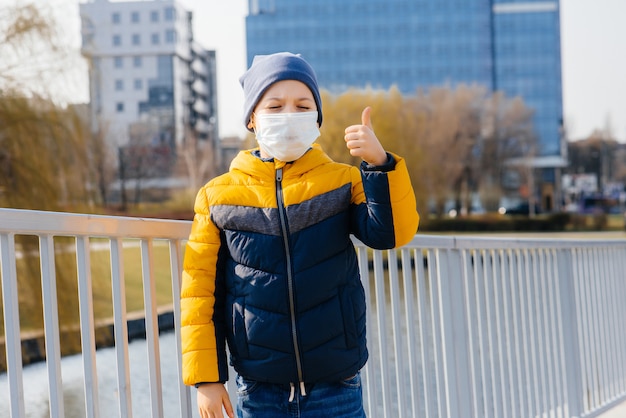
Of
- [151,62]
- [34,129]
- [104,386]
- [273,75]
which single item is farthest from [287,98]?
[151,62]

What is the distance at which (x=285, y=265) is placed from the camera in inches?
69.7

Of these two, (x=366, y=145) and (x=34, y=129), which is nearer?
(x=366, y=145)

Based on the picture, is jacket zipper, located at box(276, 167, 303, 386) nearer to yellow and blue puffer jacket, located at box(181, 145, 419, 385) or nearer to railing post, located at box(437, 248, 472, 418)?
yellow and blue puffer jacket, located at box(181, 145, 419, 385)

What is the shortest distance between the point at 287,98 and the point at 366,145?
0.86 feet

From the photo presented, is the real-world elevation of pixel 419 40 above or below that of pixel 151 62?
above

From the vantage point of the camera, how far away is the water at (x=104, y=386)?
7.61m

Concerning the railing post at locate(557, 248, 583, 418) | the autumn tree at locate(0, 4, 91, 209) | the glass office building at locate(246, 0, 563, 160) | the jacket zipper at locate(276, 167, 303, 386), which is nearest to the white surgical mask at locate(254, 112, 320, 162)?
the jacket zipper at locate(276, 167, 303, 386)

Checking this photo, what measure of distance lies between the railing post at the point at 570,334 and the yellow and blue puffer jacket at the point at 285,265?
256 centimetres

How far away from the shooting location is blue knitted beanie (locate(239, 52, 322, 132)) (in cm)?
186

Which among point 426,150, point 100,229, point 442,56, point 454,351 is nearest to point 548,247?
point 454,351

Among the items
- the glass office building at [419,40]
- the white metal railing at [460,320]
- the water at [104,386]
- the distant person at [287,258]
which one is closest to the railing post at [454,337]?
the white metal railing at [460,320]

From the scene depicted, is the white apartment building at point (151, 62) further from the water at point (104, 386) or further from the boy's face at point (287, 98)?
the boy's face at point (287, 98)

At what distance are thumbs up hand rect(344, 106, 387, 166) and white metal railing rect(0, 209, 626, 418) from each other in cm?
57

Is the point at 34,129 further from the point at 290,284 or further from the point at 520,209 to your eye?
the point at 520,209
